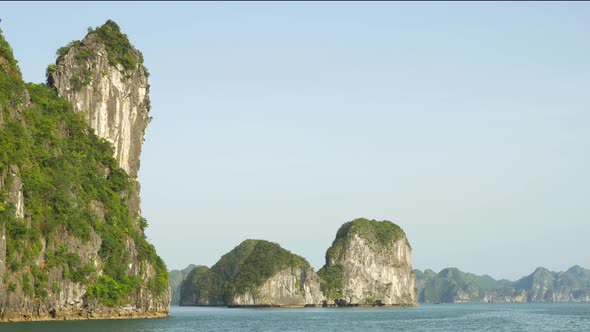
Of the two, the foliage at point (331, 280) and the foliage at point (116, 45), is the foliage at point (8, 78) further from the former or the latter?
the foliage at point (331, 280)

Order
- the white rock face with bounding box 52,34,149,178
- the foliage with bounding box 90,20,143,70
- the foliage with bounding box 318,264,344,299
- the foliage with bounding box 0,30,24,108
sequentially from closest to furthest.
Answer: the foliage with bounding box 0,30,24,108 → the white rock face with bounding box 52,34,149,178 → the foliage with bounding box 90,20,143,70 → the foliage with bounding box 318,264,344,299

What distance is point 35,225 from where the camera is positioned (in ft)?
226

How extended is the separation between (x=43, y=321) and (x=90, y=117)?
34.7 m

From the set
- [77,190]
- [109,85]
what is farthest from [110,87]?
[77,190]

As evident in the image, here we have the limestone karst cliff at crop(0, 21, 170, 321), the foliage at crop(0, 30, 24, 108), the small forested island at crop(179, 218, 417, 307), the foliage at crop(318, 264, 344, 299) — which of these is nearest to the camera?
the limestone karst cliff at crop(0, 21, 170, 321)

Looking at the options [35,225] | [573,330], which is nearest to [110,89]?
[35,225]

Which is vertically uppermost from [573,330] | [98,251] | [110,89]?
[110,89]

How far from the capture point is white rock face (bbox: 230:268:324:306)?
178 m

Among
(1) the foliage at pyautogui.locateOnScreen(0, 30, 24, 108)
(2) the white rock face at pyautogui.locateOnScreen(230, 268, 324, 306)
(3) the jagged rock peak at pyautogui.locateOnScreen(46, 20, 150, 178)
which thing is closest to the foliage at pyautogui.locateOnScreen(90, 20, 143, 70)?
(3) the jagged rock peak at pyautogui.locateOnScreen(46, 20, 150, 178)

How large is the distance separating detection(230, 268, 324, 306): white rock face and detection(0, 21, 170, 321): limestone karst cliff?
80.5 meters

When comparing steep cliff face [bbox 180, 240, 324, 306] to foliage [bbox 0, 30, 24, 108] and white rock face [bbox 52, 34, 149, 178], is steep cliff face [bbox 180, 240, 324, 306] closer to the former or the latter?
white rock face [bbox 52, 34, 149, 178]

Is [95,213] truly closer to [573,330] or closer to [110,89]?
[110,89]

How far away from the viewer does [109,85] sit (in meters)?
99.2

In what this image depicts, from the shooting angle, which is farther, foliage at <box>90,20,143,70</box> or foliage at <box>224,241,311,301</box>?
foliage at <box>224,241,311,301</box>
